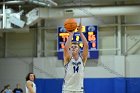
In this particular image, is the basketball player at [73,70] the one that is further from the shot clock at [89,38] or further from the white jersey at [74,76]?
the shot clock at [89,38]

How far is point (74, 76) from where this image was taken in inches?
172

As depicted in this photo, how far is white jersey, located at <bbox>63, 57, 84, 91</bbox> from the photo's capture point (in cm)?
436

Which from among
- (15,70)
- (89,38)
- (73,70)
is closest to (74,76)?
(73,70)

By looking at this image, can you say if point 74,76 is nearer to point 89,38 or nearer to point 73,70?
point 73,70

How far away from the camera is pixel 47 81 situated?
48.2 feet

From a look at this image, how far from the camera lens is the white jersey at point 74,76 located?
4.36 metres

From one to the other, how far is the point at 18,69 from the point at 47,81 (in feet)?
5.00

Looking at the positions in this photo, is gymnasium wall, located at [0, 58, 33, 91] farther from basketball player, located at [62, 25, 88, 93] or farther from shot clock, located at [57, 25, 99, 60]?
basketball player, located at [62, 25, 88, 93]

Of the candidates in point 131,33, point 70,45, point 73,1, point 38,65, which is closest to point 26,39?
point 38,65

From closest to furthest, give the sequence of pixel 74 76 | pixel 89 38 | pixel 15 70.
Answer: pixel 74 76 < pixel 89 38 < pixel 15 70

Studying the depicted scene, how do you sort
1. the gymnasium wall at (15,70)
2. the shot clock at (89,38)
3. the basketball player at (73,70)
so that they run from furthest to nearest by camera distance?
1. the gymnasium wall at (15,70)
2. the shot clock at (89,38)
3. the basketball player at (73,70)

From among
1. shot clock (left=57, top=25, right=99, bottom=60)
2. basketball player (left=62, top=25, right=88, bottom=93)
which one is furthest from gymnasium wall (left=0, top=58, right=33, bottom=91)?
basketball player (left=62, top=25, right=88, bottom=93)

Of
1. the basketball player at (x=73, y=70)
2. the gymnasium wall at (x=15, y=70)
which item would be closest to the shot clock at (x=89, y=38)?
the gymnasium wall at (x=15, y=70)

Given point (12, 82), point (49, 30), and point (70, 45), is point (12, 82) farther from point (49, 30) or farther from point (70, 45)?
point (70, 45)
